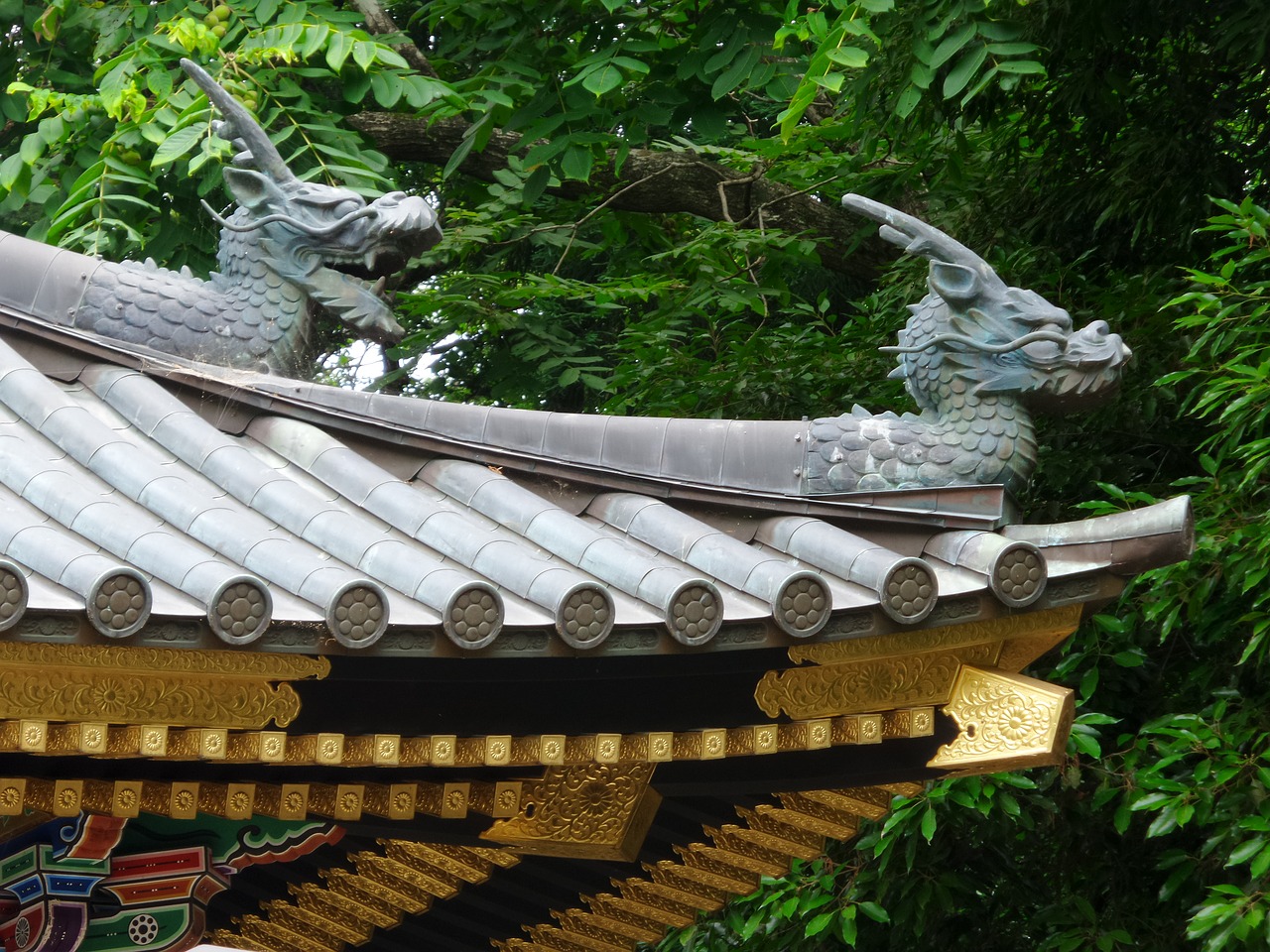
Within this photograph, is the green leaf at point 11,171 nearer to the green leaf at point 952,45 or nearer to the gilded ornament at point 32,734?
the green leaf at point 952,45

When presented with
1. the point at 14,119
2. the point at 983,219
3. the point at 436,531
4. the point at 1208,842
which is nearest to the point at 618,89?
the point at 983,219

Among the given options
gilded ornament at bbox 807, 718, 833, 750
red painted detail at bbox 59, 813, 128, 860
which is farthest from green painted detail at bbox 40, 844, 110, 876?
gilded ornament at bbox 807, 718, 833, 750

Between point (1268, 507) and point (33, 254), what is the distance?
397 cm

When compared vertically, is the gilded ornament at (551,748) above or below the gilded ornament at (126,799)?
above

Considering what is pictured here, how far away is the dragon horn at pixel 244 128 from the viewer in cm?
346

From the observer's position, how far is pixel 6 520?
8.91ft

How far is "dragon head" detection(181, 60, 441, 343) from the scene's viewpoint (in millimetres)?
3490

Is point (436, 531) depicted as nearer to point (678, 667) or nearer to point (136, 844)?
point (678, 667)

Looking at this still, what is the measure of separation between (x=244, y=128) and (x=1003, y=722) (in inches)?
78.1

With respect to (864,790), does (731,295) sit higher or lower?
higher

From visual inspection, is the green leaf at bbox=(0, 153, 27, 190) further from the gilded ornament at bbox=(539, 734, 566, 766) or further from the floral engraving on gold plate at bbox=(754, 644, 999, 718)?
the floral engraving on gold plate at bbox=(754, 644, 999, 718)

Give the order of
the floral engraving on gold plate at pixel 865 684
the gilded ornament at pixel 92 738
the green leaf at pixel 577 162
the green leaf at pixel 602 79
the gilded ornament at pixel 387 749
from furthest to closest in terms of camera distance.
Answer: the green leaf at pixel 577 162 < the green leaf at pixel 602 79 < the floral engraving on gold plate at pixel 865 684 < the gilded ornament at pixel 387 749 < the gilded ornament at pixel 92 738

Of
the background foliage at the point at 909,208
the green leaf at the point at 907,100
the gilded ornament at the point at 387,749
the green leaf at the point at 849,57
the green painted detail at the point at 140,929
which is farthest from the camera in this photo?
the green leaf at the point at 907,100

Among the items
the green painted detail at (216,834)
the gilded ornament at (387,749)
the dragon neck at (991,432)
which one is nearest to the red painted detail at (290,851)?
the green painted detail at (216,834)
